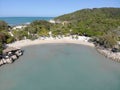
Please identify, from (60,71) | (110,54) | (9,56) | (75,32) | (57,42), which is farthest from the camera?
(75,32)

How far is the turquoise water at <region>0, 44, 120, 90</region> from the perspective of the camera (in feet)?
75.6

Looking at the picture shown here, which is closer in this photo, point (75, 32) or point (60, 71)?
point (60, 71)

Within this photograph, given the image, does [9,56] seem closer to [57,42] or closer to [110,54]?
[57,42]


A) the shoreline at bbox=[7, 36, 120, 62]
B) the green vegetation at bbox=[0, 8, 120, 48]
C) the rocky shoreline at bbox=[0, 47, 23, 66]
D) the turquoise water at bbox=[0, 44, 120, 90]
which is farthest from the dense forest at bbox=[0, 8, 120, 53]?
the rocky shoreline at bbox=[0, 47, 23, 66]

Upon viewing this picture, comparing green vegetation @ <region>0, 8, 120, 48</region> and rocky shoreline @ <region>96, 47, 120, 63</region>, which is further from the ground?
green vegetation @ <region>0, 8, 120, 48</region>

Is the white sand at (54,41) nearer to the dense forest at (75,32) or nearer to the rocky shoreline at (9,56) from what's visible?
the dense forest at (75,32)

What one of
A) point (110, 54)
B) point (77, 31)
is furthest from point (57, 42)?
point (110, 54)

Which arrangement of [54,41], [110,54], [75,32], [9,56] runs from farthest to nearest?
[75,32], [54,41], [110,54], [9,56]

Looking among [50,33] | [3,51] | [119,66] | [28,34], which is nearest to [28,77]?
[3,51]

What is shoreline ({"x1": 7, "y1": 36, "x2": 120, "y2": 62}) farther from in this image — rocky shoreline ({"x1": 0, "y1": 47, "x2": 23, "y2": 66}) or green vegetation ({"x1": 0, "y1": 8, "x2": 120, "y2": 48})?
rocky shoreline ({"x1": 0, "y1": 47, "x2": 23, "y2": 66})

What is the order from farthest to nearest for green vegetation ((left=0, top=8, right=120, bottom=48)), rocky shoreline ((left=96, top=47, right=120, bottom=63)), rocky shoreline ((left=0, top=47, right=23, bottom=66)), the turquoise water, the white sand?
the white sand, green vegetation ((left=0, top=8, right=120, bottom=48)), rocky shoreline ((left=96, top=47, right=120, bottom=63)), rocky shoreline ((left=0, top=47, right=23, bottom=66)), the turquoise water

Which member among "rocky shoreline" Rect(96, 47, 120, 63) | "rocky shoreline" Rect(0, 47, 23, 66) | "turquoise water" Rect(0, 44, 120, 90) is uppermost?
"rocky shoreline" Rect(0, 47, 23, 66)

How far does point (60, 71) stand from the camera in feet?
90.6

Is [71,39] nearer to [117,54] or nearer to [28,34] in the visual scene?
[28,34]
